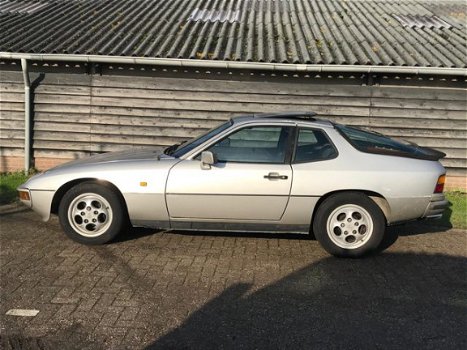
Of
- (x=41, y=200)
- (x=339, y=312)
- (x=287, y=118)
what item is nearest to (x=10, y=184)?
(x=41, y=200)

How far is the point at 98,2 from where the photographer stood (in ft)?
37.2

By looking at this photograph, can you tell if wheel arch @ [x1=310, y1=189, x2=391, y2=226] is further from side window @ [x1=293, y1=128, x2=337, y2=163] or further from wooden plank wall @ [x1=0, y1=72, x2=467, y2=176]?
wooden plank wall @ [x1=0, y1=72, x2=467, y2=176]

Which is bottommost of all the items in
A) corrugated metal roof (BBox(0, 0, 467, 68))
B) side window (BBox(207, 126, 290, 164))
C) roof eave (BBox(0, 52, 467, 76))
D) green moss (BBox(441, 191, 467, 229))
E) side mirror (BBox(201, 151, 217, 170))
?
green moss (BBox(441, 191, 467, 229))

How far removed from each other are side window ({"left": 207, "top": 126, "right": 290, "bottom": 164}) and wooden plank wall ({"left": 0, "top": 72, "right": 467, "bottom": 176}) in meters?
3.46

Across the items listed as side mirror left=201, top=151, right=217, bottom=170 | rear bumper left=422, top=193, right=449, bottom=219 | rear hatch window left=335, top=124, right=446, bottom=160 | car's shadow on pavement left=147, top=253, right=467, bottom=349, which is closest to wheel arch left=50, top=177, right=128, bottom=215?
side mirror left=201, top=151, right=217, bottom=170

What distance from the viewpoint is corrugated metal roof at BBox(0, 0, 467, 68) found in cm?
800

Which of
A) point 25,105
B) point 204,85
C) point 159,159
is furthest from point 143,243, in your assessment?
point 25,105

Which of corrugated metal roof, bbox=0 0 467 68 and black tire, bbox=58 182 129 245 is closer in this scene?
black tire, bbox=58 182 129 245

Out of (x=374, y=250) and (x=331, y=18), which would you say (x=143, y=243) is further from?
(x=331, y=18)

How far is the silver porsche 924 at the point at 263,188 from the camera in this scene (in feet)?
15.3

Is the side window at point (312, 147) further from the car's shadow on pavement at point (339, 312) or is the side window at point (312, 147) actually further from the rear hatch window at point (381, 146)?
the car's shadow on pavement at point (339, 312)

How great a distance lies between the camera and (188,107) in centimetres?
830

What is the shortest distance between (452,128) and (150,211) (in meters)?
6.01

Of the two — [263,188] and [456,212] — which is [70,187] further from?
[456,212]
